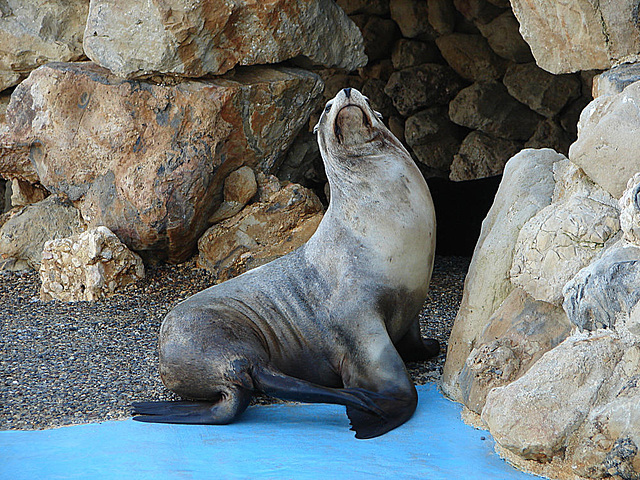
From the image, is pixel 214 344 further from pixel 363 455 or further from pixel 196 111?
pixel 196 111

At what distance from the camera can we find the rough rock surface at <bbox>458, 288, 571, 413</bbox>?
321 centimetres

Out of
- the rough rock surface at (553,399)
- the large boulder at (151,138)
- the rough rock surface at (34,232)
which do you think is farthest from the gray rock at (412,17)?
the rough rock surface at (553,399)

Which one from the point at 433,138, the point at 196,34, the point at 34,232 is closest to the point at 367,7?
the point at 433,138

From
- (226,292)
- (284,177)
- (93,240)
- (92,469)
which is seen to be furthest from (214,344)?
(284,177)

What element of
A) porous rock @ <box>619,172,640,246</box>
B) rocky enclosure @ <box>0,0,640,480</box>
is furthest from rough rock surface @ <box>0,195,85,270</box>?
porous rock @ <box>619,172,640,246</box>

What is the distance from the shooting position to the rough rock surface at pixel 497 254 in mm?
3557

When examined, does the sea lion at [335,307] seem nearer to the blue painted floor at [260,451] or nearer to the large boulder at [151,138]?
the blue painted floor at [260,451]

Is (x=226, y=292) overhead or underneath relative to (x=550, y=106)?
underneath

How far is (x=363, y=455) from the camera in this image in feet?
9.73

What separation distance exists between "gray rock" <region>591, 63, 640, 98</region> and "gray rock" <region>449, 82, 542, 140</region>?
556 centimetres

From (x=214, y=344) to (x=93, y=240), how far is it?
2260mm

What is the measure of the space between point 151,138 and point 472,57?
478 cm

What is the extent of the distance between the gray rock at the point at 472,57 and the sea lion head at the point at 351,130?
215 inches

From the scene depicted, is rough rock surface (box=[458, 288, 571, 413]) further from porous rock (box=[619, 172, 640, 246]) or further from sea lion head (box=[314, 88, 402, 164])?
sea lion head (box=[314, 88, 402, 164])
